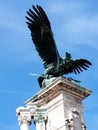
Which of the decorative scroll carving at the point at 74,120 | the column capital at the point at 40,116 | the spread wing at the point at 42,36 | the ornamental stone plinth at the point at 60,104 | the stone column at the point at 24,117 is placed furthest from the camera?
the spread wing at the point at 42,36

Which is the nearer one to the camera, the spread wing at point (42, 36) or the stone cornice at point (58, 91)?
the stone cornice at point (58, 91)

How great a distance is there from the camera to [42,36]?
19547 millimetres

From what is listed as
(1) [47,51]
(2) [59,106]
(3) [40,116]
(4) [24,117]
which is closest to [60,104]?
(2) [59,106]

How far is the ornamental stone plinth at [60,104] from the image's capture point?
17.3m

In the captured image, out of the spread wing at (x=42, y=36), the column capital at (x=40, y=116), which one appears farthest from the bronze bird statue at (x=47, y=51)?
the column capital at (x=40, y=116)

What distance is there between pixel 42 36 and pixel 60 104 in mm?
3471

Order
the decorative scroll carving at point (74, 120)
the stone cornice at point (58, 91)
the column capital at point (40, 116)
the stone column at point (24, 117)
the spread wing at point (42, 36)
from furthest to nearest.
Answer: the spread wing at point (42, 36)
the column capital at point (40, 116)
the stone cornice at point (58, 91)
the stone column at point (24, 117)
the decorative scroll carving at point (74, 120)

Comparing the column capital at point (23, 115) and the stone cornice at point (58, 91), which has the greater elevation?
the stone cornice at point (58, 91)

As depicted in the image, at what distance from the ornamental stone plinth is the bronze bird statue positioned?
0.87 m

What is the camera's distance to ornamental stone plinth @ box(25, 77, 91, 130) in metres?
17.3

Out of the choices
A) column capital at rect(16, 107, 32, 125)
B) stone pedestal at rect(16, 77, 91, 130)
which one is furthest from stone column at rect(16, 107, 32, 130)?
stone pedestal at rect(16, 77, 91, 130)

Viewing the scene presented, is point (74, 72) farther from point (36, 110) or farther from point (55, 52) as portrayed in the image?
point (36, 110)

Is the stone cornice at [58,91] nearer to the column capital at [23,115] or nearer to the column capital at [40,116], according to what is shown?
the column capital at [40,116]

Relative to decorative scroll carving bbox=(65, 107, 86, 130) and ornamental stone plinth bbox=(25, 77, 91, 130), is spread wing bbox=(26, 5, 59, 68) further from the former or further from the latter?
decorative scroll carving bbox=(65, 107, 86, 130)
